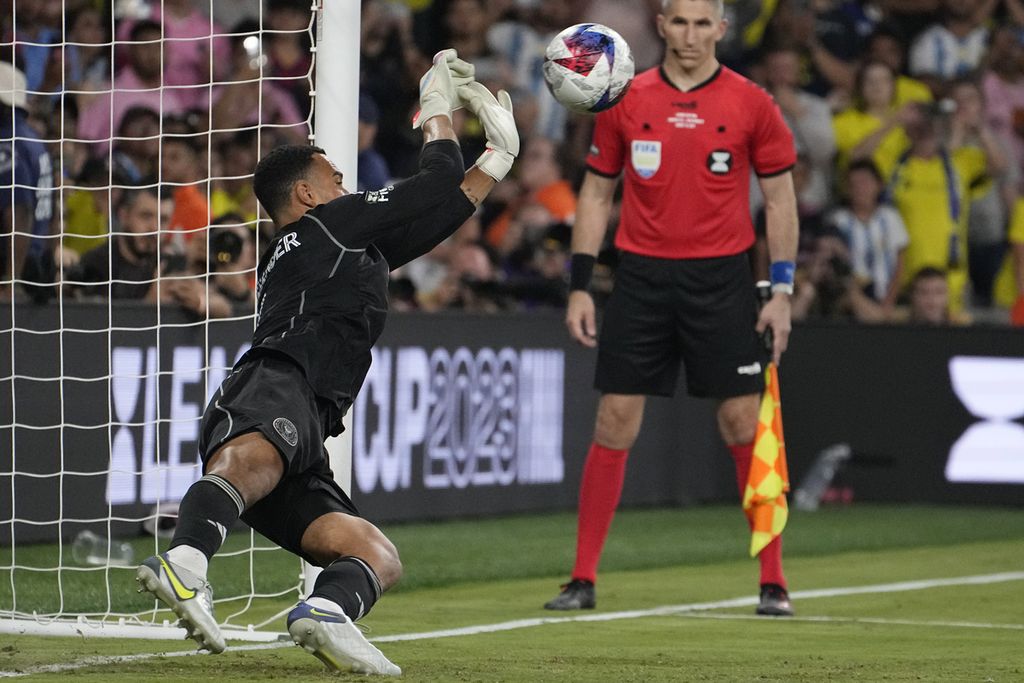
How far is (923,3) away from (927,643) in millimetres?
10301

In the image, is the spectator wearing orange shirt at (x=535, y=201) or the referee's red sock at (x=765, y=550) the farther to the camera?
the spectator wearing orange shirt at (x=535, y=201)

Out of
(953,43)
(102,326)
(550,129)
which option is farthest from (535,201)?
(102,326)

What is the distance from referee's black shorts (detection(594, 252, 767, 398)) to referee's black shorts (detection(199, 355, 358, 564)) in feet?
7.64

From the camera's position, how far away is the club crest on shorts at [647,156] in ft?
24.5

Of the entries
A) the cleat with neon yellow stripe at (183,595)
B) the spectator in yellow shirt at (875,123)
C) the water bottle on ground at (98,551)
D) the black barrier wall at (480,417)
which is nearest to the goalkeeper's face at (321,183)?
the cleat with neon yellow stripe at (183,595)

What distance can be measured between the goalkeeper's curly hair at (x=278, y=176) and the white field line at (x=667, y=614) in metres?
1.40

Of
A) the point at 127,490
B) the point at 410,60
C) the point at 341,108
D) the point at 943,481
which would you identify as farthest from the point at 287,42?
the point at 341,108

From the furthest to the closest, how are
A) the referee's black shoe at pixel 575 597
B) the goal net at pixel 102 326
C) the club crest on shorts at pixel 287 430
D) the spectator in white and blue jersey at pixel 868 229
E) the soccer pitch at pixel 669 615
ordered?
1. the spectator in white and blue jersey at pixel 868 229
2. the goal net at pixel 102 326
3. the referee's black shoe at pixel 575 597
4. the soccer pitch at pixel 669 615
5. the club crest on shorts at pixel 287 430

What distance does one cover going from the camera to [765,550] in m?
7.37

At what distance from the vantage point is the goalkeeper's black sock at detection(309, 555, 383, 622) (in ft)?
15.9

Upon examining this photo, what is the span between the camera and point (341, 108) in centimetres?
644

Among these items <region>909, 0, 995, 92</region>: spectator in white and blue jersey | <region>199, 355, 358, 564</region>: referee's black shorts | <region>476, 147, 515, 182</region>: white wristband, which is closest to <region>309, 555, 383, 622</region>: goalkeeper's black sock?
<region>199, 355, 358, 564</region>: referee's black shorts

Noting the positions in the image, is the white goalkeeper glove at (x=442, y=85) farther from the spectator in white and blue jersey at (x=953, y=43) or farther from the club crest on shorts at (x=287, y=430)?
the spectator in white and blue jersey at (x=953, y=43)

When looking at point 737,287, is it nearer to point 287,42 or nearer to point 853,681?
point 853,681
